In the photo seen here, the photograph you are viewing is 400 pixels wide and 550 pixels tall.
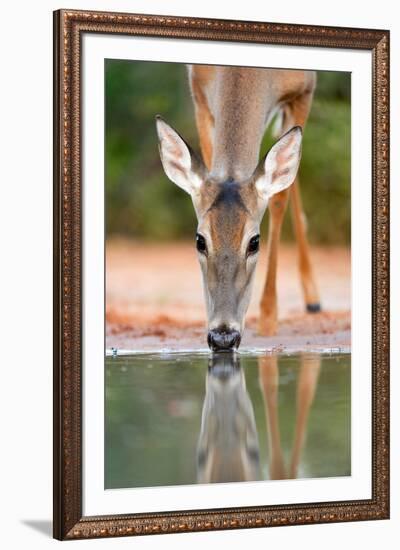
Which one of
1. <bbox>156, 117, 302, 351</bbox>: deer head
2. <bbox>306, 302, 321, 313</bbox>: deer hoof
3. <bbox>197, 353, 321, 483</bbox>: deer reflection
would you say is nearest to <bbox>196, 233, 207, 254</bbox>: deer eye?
<bbox>156, 117, 302, 351</bbox>: deer head

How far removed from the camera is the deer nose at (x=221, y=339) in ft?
15.9

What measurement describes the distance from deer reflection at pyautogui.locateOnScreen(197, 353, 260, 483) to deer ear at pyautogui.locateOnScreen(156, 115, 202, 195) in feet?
2.31

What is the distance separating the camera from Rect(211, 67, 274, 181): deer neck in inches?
197

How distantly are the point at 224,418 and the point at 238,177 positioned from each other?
982mm

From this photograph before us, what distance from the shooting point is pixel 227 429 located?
4816 millimetres

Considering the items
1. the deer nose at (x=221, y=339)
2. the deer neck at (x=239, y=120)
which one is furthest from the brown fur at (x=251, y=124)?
the deer nose at (x=221, y=339)

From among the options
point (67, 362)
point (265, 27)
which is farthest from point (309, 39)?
point (67, 362)

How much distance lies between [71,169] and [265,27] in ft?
3.26

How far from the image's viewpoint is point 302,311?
5.15m

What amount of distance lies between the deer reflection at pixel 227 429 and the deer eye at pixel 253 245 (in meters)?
0.43

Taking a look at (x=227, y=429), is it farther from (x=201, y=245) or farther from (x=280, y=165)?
(x=280, y=165)

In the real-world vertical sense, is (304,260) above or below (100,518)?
above

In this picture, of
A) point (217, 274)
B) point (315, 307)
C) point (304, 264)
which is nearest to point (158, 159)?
point (217, 274)

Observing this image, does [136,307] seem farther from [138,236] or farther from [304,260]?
[304,260]
